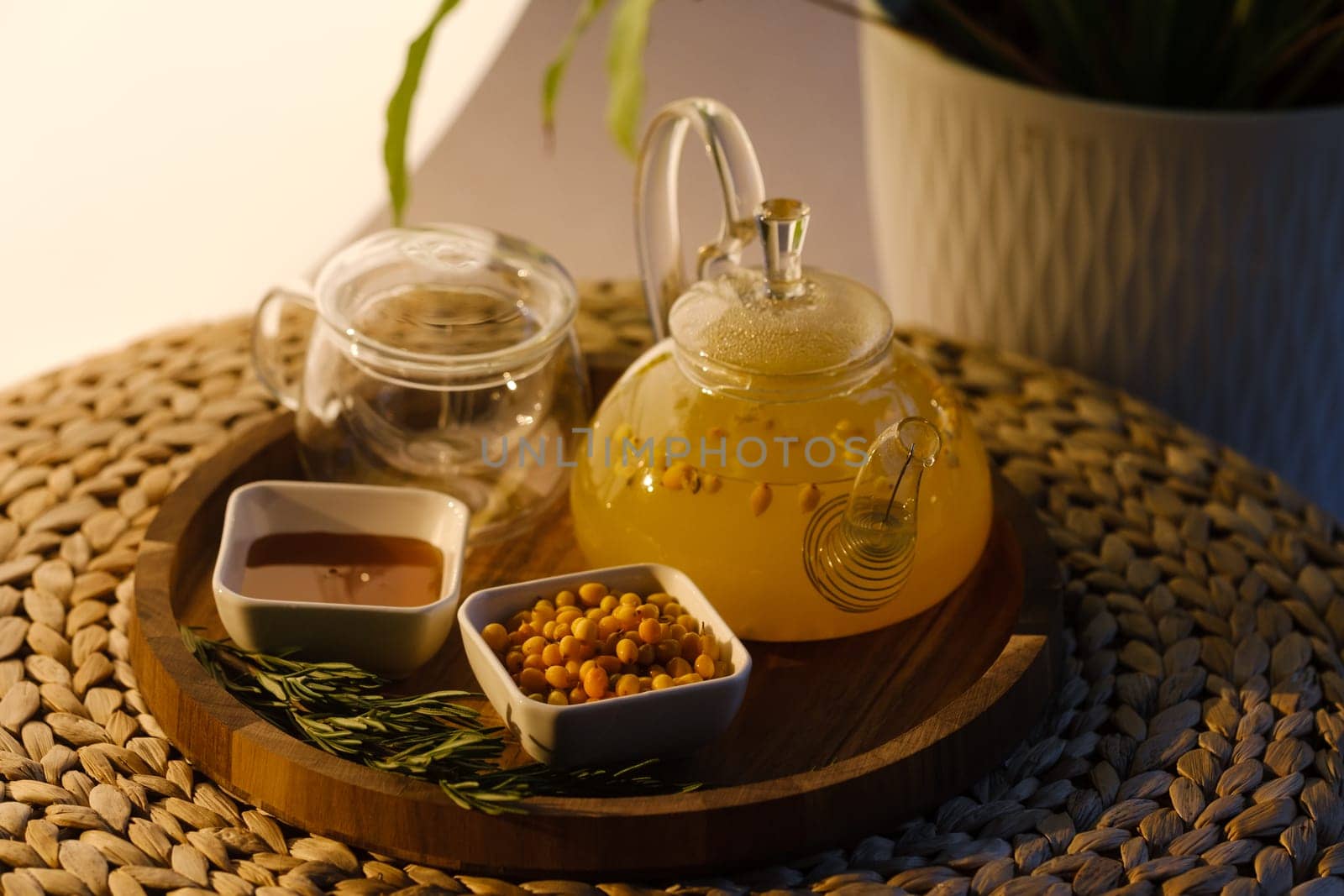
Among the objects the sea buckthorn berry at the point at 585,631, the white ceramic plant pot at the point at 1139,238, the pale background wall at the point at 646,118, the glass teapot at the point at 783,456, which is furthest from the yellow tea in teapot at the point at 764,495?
the pale background wall at the point at 646,118

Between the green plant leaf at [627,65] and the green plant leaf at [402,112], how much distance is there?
0.12 metres

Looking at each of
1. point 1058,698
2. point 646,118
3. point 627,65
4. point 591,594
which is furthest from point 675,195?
point 646,118

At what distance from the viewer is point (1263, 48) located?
1.32 metres

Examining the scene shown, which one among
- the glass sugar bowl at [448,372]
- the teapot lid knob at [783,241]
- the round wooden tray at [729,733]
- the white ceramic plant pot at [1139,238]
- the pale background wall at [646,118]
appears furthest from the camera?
the pale background wall at [646,118]

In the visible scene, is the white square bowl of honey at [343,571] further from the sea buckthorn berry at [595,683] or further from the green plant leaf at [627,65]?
the green plant leaf at [627,65]

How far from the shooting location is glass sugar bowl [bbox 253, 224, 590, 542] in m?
1.05

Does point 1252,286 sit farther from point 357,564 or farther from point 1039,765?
point 357,564

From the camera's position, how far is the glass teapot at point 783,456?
942 millimetres

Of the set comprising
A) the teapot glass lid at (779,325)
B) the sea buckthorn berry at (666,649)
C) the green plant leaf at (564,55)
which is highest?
the green plant leaf at (564,55)

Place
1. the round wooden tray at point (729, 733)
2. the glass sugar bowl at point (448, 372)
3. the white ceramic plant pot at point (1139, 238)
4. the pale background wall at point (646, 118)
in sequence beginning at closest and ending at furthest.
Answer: the round wooden tray at point (729, 733) → the glass sugar bowl at point (448, 372) → the white ceramic plant pot at point (1139, 238) → the pale background wall at point (646, 118)

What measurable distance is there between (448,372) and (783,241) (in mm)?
240

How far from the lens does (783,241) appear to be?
948 millimetres

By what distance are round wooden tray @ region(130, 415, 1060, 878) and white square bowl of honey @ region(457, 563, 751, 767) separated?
0.12 feet

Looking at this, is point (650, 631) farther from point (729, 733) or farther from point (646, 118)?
point (646, 118)
